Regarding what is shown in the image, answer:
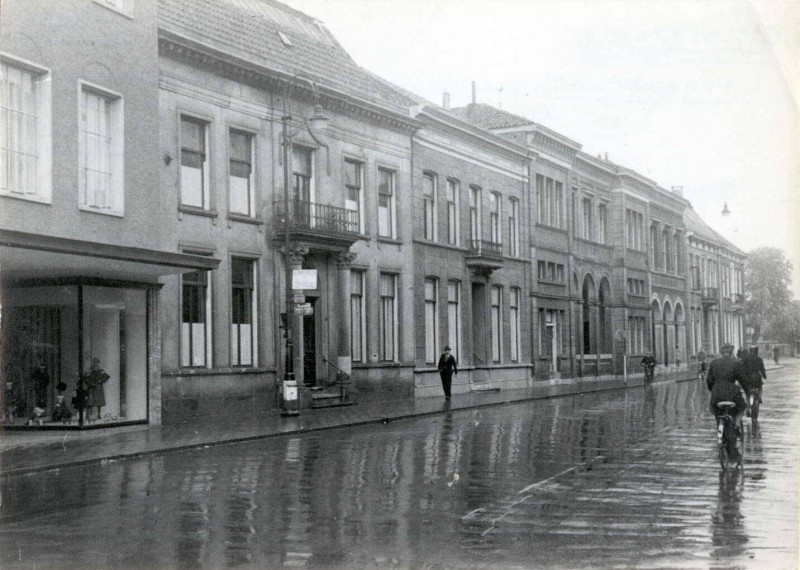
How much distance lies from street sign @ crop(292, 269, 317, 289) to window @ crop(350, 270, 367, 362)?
7257 mm

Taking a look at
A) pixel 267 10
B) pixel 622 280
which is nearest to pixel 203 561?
pixel 267 10

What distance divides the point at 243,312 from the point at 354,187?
291 inches

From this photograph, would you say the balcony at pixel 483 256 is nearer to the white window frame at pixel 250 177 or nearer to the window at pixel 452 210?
the window at pixel 452 210

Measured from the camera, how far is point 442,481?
44.1ft

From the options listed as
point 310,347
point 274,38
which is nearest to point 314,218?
point 310,347

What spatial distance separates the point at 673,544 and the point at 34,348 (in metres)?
15.8

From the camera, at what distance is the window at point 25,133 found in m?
19.2

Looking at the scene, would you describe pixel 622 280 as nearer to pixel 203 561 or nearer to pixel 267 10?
pixel 267 10

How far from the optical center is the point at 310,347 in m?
31.7

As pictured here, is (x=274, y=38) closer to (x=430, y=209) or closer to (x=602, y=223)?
(x=430, y=209)

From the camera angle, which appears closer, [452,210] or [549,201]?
[452,210]

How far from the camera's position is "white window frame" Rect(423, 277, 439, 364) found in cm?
3831

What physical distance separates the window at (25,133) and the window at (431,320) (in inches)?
789

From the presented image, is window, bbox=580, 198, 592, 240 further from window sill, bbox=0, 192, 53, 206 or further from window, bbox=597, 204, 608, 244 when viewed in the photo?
window sill, bbox=0, 192, 53, 206
